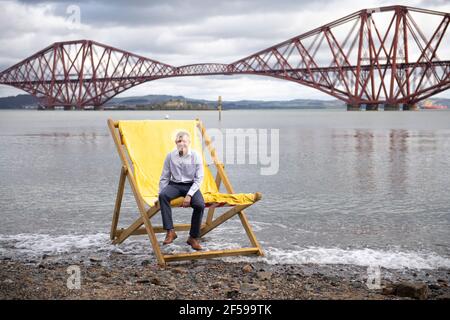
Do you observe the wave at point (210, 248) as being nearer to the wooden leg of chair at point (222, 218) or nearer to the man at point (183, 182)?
the wooden leg of chair at point (222, 218)

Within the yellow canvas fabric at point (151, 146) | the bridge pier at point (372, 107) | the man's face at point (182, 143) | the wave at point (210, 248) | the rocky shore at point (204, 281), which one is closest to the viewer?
the rocky shore at point (204, 281)

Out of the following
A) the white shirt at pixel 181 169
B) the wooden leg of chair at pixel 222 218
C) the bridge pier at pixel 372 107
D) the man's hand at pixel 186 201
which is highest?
the white shirt at pixel 181 169

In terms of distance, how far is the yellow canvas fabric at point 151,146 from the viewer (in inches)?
188

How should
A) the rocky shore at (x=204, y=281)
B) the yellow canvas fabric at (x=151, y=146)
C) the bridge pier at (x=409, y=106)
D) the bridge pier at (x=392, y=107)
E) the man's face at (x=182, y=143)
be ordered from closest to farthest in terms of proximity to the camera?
the rocky shore at (x=204, y=281), the man's face at (x=182, y=143), the yellow canvas fabric at (x=151, y=146), the bridge pier at (x=392, y=107), the bridge pier at (x=409, y=106)

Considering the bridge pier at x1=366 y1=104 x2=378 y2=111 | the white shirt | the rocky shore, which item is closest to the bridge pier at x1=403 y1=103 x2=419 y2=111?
the bridge pier at x1=366 y1=104 x2=378 y2=111

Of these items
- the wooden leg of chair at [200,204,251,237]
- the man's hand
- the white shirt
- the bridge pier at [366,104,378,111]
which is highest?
the white shirt

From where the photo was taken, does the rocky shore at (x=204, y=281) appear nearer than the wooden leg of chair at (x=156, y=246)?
Yes

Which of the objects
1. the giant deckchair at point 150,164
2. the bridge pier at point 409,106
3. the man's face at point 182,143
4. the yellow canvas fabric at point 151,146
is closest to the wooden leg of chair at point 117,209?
the giant deckchair at point 150,164

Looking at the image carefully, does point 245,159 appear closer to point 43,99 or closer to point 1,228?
point 1,228

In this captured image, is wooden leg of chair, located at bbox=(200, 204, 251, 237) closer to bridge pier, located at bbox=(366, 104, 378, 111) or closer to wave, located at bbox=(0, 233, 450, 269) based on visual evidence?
wave, located at bbox=(0, 233, 450, 269)

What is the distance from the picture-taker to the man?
439 cm

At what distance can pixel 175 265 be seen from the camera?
4.24m
